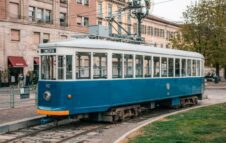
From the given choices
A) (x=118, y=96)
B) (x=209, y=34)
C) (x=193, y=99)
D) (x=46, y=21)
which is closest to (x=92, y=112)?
(x=118, y=96)

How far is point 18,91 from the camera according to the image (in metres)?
22.3

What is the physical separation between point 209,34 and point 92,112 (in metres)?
41.0

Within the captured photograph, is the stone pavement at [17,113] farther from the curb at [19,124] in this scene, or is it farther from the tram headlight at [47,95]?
the tram headlight at [47,95]

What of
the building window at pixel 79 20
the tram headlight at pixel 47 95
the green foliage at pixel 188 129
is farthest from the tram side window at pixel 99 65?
the building window at pixel 79 20

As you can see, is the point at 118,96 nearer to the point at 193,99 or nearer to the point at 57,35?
the point at 193,99

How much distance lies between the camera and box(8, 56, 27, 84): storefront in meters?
45.7

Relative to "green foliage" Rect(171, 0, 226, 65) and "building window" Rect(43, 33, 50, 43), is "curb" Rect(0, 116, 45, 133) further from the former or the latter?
"green foliage" Rect(171, 0, 226, 65)

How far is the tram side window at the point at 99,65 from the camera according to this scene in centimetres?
1573

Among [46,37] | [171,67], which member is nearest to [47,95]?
[171,67]

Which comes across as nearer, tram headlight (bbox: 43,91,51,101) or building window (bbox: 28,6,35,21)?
tram headlight (bbox: 43,91,51,101)

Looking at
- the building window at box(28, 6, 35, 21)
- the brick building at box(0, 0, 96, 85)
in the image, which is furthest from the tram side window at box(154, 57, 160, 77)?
the building window at box(28, 6, 35, 21)

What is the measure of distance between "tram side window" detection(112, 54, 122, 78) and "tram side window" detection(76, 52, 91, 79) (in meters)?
1.24

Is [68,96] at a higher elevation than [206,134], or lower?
higher

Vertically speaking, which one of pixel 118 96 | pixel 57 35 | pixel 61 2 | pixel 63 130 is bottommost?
pixel 63 130
